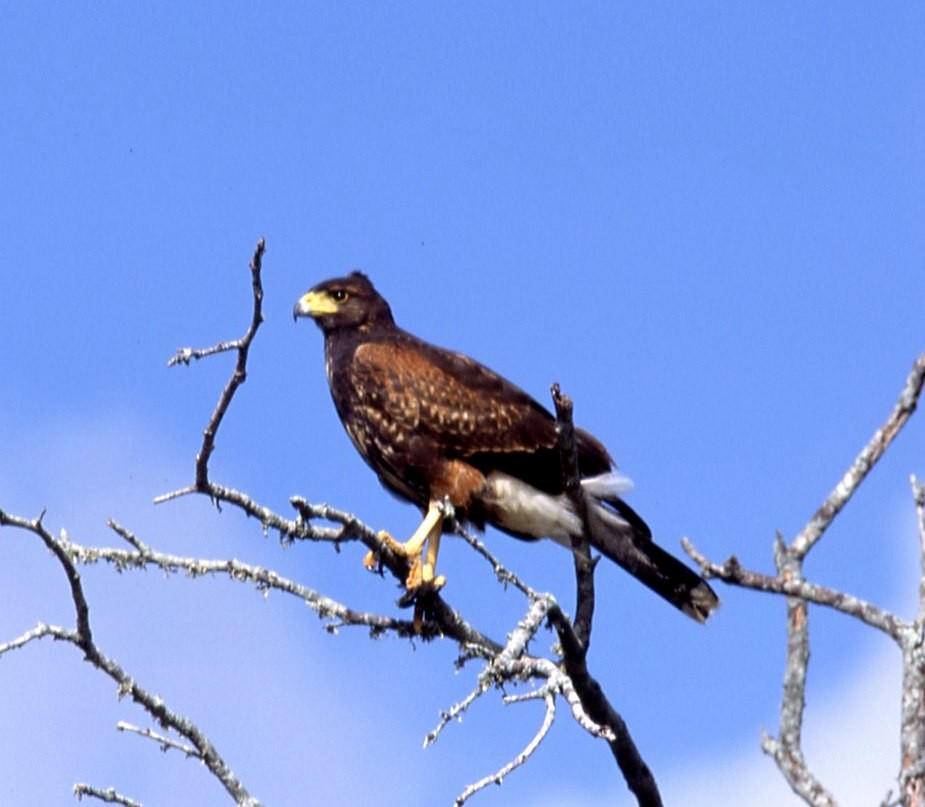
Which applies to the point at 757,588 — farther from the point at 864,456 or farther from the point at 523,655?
the point at 523,655

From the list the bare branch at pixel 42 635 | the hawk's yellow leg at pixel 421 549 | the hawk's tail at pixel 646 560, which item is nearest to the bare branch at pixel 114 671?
the bare branch at pixel 42 635

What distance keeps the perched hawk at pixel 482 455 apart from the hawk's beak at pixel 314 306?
19.5 inches

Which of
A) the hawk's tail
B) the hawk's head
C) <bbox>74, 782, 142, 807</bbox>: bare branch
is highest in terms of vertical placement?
the hawk's head

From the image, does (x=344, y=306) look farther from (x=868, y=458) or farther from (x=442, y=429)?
(x=868, y=458)

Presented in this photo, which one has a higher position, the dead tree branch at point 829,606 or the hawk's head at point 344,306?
the hawk's head at point 344,306

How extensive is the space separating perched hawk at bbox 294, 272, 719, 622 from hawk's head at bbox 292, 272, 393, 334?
0.40 metres

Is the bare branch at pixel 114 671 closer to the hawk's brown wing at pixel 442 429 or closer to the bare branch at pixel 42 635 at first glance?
the bare branch at pixel 42 635

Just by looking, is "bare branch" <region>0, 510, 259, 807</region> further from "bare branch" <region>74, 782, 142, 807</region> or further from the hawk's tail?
the hawk's tail

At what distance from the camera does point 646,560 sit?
Answer: 7371 mm

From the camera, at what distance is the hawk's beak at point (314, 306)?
333 inches

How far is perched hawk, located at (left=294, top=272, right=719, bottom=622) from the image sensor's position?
7410 millimetres

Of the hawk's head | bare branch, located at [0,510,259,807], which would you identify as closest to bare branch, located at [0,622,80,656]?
bare branch, located at [0,510,259,807]

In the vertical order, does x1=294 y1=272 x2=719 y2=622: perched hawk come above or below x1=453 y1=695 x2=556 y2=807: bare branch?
above

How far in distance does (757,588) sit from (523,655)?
1.64 m
